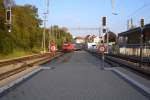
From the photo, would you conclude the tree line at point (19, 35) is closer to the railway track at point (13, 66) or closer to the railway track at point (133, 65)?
the railway track at point (13, 66)

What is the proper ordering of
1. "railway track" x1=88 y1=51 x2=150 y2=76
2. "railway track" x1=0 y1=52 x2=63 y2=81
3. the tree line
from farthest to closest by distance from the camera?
the tree line < "railway track" x1=88 y1=51 x2=150 y2=76 < "railway track" x1=0 y1=52 x2=63 y2=81

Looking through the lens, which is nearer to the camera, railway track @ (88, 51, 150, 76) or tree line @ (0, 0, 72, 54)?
railway track @ (88, 51, 150, 76)

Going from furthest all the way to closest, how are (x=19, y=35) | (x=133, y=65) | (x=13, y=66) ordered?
(x=19, y=35)
(x=13, y=66)
(x=133, y=65)

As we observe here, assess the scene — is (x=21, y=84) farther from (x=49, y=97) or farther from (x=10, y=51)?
(x=10, y=51)

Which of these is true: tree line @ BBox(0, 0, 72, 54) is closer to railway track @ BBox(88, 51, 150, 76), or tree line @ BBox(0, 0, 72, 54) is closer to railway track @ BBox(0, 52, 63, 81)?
railway track @ BBox(0, 52, 63, 81)

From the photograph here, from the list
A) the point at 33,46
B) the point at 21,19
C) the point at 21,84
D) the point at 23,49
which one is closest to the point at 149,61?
the point at 21,84

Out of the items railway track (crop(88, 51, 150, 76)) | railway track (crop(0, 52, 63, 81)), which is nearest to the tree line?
railway track (crop(0, 52, 63, 81))

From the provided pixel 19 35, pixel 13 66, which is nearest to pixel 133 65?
pixel 13 66

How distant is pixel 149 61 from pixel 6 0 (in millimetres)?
38741

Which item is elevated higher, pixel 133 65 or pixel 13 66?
pixel 133 65

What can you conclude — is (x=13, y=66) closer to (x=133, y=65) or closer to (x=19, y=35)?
(x=133, y=65)

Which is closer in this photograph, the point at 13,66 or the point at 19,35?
the point at 13,66

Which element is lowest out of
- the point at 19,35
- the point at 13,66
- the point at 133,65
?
the point at 13,66

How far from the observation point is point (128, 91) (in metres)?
15.3
